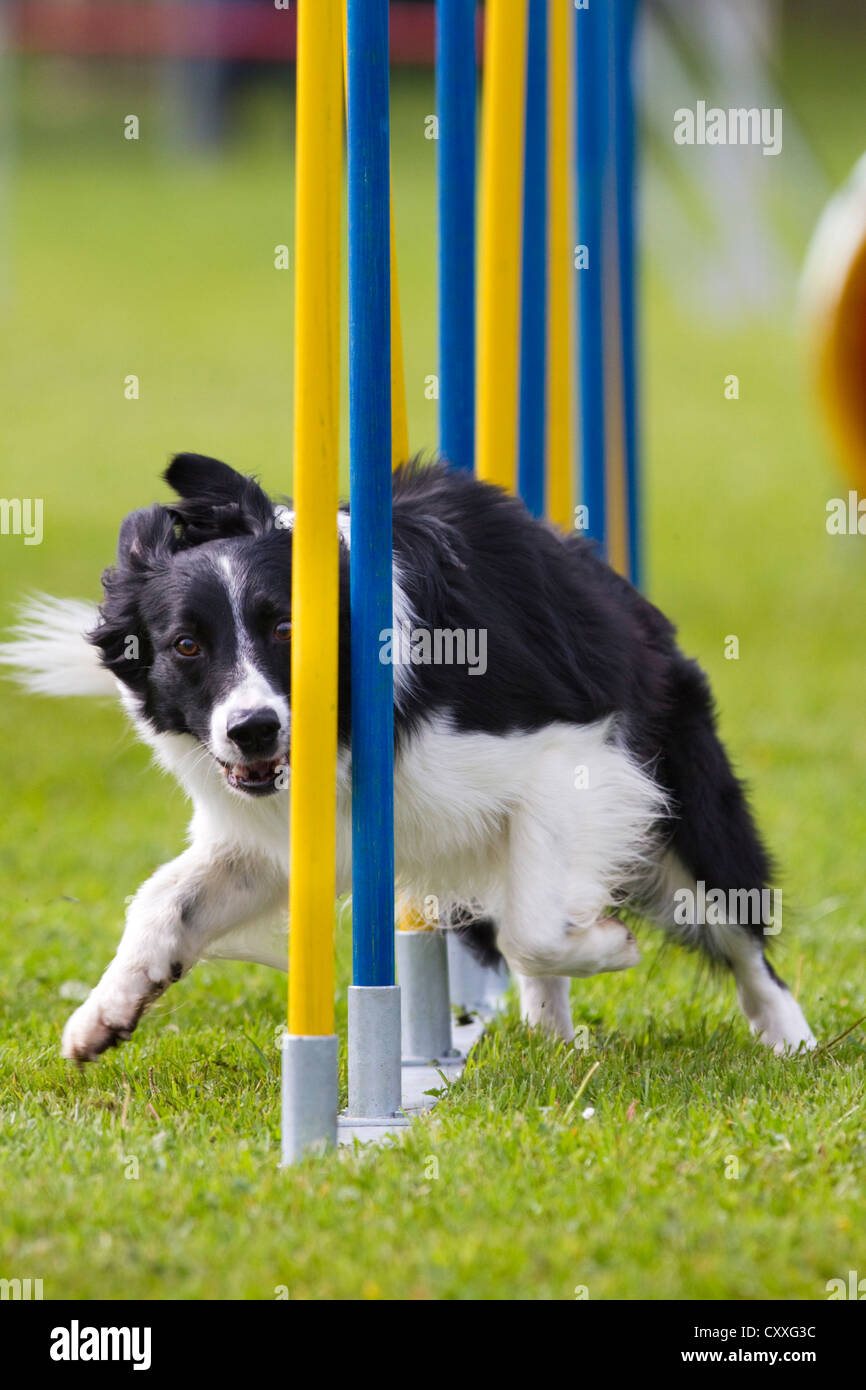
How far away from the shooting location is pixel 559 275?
5.36 m

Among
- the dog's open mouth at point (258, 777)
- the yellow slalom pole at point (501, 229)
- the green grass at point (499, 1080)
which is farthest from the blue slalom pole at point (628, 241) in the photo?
the dog's open mouth at point (258, 777)

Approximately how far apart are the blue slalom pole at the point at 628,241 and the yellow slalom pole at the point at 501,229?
166cm

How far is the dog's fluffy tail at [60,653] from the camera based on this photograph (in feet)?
13.8

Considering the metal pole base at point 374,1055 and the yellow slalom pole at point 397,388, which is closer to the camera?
the metal pole base at point 374,1055

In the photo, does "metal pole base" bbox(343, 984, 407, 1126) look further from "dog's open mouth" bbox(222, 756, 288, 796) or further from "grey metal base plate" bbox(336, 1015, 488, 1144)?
"dog's open mouth" bbox(222, 756, 288, 796)

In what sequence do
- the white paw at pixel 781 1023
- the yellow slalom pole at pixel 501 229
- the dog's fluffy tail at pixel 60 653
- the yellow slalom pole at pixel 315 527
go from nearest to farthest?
the yellow slalom pole at pixel 315 527 < the dog's fluffy tail at pixel 60 653 < the yellow slalom pole at pixel 501 229 < the white paw at pixel 781 1023

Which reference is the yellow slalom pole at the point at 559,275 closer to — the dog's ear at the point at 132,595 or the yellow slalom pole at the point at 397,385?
the yellow slalom pole at the point at 397,385

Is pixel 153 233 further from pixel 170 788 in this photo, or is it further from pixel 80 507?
pixel 170 788

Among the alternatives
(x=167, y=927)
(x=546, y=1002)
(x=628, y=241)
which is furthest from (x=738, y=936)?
(x=628, y=241)

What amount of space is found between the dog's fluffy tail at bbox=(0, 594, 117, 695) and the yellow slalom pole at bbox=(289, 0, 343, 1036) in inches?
39.3

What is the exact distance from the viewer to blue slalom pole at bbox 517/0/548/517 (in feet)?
16.7

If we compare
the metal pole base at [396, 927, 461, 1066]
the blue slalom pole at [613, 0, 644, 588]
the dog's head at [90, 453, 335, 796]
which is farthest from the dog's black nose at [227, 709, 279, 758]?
the blue slalom pole at [613, 0, 644, 588]

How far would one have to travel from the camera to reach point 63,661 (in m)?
4.25
